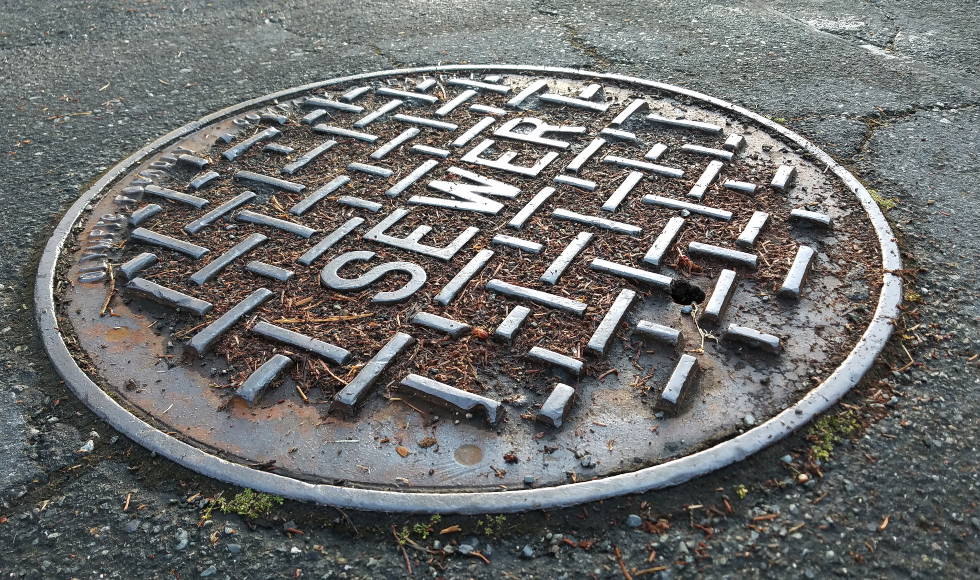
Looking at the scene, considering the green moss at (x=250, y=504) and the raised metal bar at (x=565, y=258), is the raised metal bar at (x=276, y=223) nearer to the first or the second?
the raised metal bar at (x=565, y=258)

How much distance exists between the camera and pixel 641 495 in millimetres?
1795

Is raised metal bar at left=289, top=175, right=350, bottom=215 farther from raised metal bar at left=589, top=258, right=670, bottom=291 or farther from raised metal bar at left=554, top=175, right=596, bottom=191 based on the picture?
raised metal bar at left=589, top=258, right=670, bottom=291

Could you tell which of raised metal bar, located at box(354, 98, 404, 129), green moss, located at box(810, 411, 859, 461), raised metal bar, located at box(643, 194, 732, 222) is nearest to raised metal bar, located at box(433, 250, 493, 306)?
raised metal bar, located at box(643, 194, 732, 222)

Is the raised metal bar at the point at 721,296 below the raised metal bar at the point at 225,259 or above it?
above

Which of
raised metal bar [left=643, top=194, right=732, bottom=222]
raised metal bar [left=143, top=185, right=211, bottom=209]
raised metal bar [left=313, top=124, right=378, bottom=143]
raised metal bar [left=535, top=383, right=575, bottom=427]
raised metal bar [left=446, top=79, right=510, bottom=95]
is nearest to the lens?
raised metal bar [left=535, top=383, right=575, bottom=427]

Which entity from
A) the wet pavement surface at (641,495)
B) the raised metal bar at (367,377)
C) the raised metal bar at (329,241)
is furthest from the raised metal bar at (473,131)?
the raised metal bar at (367,377)

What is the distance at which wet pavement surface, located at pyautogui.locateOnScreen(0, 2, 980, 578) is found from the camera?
1.70 metres

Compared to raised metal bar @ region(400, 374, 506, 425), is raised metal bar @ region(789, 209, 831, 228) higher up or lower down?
higher up

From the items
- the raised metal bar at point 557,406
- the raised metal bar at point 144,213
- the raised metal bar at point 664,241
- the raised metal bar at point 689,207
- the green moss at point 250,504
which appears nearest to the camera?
the green moss at point 250,504

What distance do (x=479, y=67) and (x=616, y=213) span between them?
161 centimetres

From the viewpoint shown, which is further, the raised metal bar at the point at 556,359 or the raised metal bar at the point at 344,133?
the raised metal bar at the point at 344,133

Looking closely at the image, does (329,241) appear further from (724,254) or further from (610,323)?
(724,254)

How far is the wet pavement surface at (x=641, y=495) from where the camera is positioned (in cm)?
170

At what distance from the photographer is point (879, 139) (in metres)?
3.19
